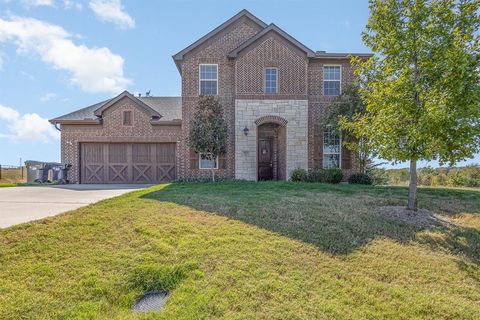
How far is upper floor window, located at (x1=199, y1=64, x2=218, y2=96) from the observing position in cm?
1462

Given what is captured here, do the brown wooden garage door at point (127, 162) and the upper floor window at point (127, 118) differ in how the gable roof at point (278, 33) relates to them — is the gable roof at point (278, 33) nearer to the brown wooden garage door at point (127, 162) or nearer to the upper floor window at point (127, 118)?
the brown wooden garage door at point (127, 162)

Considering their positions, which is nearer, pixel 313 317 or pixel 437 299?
pixel 313 317

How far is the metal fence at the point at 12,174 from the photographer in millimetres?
18266

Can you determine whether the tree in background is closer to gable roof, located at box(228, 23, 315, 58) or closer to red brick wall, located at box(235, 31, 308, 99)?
red brick wall, located at box(235, 31, 308, 99)

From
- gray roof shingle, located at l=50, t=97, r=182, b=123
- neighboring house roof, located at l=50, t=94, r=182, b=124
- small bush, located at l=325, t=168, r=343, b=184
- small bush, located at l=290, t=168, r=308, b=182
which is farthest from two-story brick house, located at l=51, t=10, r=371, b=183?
small bush, located at l=325, t=168, r=343, b=184

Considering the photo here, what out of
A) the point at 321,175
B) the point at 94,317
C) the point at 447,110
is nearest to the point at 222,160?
the point at 321,175

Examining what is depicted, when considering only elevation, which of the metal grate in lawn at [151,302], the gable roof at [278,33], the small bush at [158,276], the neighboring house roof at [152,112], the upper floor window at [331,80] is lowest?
the metal grate in lawn at [151,302]

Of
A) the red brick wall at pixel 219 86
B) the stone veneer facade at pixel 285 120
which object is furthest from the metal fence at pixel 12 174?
the stone veneer facade at pixel 285 120

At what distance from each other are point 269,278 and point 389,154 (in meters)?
4.41

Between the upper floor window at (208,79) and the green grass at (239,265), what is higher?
the upper floor window at (208,79)

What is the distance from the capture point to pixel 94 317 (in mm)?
3471

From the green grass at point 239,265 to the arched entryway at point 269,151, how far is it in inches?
339

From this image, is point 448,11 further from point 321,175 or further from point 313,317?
point 321,175

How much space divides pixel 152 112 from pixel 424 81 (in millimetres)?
12535
